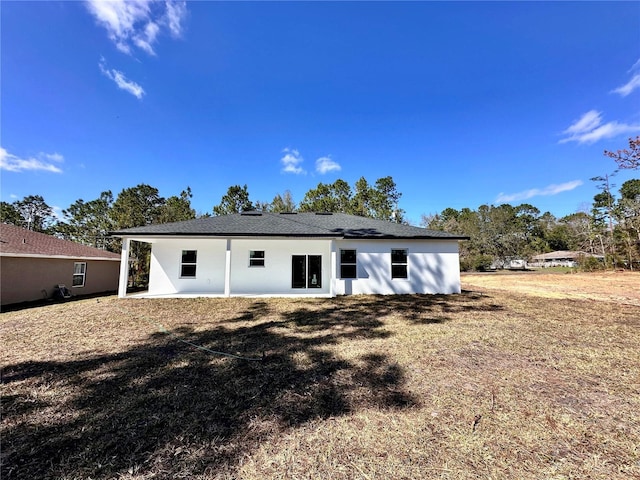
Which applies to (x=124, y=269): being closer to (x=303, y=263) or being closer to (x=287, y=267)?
(x=287, y=267)

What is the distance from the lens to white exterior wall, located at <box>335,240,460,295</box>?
12.5m

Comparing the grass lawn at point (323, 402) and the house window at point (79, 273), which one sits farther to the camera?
the house window at point (79, 273)

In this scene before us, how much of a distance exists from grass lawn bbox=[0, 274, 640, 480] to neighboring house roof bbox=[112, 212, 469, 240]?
4.99 metres

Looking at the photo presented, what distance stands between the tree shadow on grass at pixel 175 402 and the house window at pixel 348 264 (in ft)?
22.2

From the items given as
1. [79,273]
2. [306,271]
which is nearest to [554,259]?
[306,271]

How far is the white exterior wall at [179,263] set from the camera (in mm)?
12859

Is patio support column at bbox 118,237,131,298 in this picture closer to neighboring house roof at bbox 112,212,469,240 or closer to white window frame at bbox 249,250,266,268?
neighboring house roof at bbox 112,212,469,240

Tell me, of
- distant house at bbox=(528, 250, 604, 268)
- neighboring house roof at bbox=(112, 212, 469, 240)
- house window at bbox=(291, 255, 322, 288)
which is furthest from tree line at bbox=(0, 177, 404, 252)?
distant house at bbox=(528, 250, 604, 268)

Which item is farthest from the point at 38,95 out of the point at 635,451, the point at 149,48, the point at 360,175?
the point at 360,175

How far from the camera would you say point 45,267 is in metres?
12.4

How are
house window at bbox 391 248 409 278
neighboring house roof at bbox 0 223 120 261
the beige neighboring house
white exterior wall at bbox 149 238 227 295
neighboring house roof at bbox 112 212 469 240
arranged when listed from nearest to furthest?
the beige neighboring house
neighboring house roof at bbox 0 223 120 261
neighboring house roof at bbox 112 212 469 240
house window at bbox 391 248 409 278
white exterior wall at bbox 149 238 227 295

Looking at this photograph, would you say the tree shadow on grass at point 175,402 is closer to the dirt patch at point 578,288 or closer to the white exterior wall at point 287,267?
the white exterior wall at point 287,267

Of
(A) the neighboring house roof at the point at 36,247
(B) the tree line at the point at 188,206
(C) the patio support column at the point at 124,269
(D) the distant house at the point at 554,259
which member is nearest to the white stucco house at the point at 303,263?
(C) the patio support column at the point at 124,269

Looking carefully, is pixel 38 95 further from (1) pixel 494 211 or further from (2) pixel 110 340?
(1) pixel 494 211
